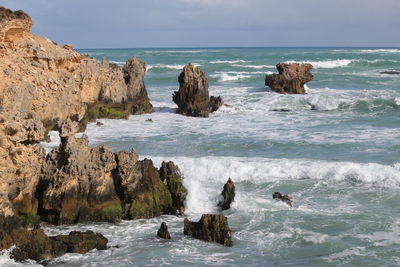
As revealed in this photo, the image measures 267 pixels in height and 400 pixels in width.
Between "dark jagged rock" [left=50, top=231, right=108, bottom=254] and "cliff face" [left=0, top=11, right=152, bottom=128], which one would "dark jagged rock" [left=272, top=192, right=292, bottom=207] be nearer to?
"dark jagged rock" [left=50, top=231, right=108, bottom=254]

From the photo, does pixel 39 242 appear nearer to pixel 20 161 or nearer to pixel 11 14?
pixel 20 161

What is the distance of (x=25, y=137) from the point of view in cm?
1146

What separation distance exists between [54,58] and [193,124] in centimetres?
696

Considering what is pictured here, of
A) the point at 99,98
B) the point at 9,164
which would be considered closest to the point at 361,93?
the point at 99,98

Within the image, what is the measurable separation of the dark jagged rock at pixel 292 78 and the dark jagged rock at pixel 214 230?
2596cm

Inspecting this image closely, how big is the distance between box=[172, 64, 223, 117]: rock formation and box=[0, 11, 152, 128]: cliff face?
3339 mm

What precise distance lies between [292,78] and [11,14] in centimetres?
2076

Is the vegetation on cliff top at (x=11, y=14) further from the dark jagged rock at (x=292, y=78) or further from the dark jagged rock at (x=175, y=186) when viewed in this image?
the dark jagged rock at (x=292, y=78)

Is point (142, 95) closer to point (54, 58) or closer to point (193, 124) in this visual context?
point (193, 124)

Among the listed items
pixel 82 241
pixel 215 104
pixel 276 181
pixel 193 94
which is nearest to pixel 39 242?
pixel 82 241

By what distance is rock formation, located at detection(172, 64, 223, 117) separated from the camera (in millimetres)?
28562

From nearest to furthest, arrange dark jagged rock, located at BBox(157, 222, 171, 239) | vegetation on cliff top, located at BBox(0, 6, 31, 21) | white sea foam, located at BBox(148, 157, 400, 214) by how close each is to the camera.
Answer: dark jagged rock, located at BBox(157, 222, 171, 239) < white sea foam, located at BBox(148, 157, 400, 214) < vegetation on cliff top, located at BBox(0, 6, 31, 21)

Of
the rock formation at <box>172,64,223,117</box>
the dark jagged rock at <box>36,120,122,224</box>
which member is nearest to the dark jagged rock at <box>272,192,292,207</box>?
the dark jagged rock at <box>36,120,122,224</box>

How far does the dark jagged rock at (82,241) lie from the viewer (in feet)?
33.6
